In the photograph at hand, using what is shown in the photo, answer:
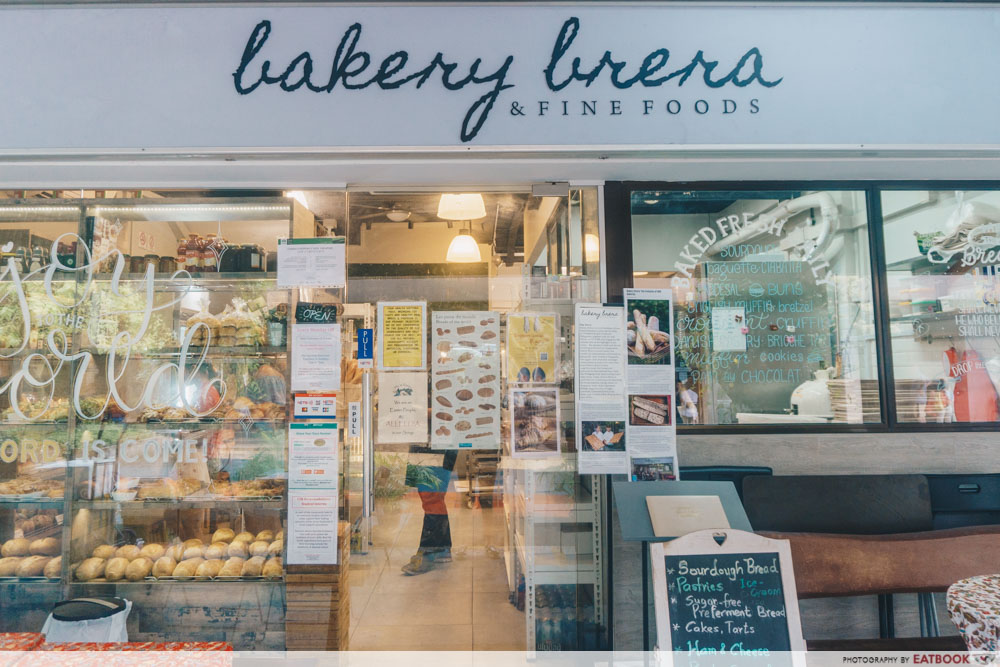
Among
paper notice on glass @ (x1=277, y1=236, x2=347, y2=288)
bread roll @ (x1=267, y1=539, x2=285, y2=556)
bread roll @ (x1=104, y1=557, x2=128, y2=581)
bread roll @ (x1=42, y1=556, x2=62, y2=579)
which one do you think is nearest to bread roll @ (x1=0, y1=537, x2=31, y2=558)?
bread roll @ (x1=42, y1=556, x2=62, y2=579)

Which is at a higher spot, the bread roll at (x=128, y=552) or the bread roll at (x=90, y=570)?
the bread roll at (x=128, y=552)

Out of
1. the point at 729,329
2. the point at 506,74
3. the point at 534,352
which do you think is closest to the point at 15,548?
the point at 534,352

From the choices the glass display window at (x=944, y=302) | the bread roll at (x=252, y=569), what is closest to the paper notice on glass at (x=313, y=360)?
the bread roll at (x=252, y=569)

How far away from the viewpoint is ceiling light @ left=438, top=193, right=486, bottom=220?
3.38m

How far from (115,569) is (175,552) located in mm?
285

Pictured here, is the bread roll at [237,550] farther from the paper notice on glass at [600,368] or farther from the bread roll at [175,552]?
the paper notice on glass at [600,368]

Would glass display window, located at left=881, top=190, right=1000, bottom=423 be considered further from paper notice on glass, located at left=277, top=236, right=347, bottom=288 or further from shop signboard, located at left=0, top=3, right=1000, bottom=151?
paper notice on glass, located at left=277, top=236, right=347, bottom=288

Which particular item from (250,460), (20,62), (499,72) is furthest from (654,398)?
(20,62)

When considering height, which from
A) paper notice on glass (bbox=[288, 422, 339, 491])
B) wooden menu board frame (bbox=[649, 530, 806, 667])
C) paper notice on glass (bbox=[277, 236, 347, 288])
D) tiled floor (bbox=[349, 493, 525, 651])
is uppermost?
paper notice on glass (bbox=[277, 236, 347, 288])

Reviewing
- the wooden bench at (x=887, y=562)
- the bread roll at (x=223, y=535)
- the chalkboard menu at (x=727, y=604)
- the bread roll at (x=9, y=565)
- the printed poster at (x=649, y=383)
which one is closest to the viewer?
the chalkboard menu at (x=727, y=604)

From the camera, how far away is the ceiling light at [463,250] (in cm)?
334

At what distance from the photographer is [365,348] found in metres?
3.28

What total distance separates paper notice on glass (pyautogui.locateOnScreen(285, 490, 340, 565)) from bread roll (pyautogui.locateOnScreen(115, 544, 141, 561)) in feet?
2.88

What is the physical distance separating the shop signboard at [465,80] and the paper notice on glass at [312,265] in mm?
580
